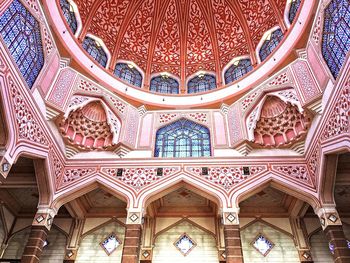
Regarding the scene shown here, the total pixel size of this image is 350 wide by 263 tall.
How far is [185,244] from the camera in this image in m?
11.2

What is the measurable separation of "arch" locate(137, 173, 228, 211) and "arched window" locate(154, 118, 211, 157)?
1.65 meters

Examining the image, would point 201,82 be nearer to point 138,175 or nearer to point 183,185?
point 183,185

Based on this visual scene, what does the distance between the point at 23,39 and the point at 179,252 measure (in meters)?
9.06

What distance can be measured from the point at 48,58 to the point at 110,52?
4.98 meters

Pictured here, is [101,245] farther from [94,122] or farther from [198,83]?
[198,83]

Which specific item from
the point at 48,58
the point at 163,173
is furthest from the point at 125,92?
the point at 163,173

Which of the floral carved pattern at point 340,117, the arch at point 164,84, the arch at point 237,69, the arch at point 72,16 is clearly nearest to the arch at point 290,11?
the arch at point 237,69

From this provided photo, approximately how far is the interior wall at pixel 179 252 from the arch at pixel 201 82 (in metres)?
6.79

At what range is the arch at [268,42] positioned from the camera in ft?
44.0

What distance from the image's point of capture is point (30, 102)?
337 inches

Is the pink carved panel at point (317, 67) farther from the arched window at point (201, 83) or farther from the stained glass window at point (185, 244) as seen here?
the stained glass window at point (185, 244)

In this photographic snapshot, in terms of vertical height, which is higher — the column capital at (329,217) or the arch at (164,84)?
the arch at (164,84)

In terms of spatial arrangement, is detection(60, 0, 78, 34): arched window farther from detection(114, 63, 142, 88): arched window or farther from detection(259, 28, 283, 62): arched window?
detection(259, 28, 283, 62): arched window

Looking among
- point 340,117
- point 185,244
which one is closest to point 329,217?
point 340,117
